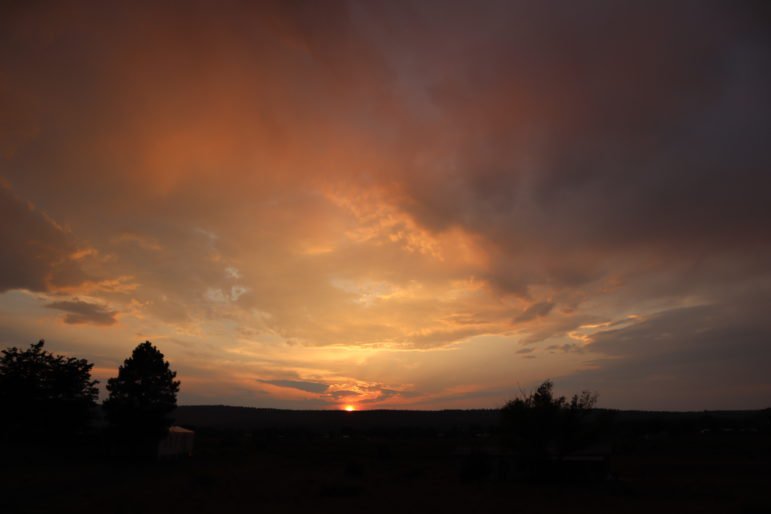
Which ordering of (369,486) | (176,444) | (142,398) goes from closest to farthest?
(369,486)
(142,398)
(176,444)

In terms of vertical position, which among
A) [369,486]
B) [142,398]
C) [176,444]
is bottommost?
[369,486]

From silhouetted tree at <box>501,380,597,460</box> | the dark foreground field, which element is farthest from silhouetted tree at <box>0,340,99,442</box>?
silhouetted tree at <box>501,380,597,460</box>

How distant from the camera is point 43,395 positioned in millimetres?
49094

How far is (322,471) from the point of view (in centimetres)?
5069

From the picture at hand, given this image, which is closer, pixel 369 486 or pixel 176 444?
pixel 369 486

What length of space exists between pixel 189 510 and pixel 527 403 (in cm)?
2582

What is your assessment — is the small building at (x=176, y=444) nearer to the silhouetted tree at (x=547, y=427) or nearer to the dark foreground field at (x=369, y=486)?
the dark foreground field at (x=369, y=486)

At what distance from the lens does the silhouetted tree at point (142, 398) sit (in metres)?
46.8

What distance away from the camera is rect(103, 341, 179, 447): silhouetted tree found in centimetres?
4684

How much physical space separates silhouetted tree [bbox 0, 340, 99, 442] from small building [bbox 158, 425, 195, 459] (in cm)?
778

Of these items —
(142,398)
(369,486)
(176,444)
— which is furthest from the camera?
(176,444)

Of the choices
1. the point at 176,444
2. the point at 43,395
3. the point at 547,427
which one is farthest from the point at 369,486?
the point at 43,395

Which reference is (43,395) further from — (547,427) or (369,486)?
(547,427)

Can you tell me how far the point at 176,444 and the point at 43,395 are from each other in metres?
13.8
